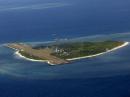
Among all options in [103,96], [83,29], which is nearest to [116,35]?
[83,29]

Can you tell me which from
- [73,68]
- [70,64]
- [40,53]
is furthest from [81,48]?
[73,68]

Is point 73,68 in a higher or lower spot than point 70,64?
lower

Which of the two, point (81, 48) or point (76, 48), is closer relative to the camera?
point (81, 48)

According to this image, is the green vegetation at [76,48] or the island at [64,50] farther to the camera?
the green vegetation at [76,48]

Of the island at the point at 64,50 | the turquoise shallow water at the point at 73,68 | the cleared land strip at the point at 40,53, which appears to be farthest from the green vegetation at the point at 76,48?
the turquoise shallow water at the point at 73,68

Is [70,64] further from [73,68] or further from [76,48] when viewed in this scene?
[76,48]

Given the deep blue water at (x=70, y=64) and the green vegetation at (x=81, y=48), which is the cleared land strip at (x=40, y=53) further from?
the deep blue water at (x=70, y=64)

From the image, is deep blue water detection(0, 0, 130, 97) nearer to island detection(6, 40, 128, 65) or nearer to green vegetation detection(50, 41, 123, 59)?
island detection(6, 40, 128, 65)
